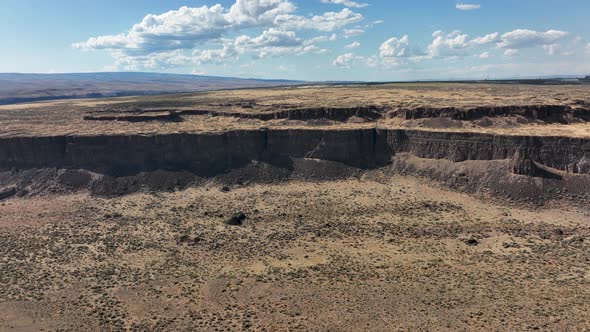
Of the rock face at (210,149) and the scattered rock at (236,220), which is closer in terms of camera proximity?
the scattered rock at (236,220)

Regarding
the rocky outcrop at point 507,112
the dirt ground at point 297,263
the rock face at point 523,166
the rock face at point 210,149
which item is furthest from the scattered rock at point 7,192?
the rock face at point 523,166

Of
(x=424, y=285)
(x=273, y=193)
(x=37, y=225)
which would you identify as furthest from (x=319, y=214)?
(x=37, y=225)

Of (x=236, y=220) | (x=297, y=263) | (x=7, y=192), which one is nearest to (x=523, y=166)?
(x=297, y=263)

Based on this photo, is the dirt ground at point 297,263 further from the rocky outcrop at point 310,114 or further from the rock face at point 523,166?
the rocky outcrop at point 310,114

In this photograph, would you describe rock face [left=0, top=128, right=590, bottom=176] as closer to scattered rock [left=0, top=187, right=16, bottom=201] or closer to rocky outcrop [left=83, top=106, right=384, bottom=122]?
scattered rock [left=0, top=187, right=16, bottom=201]

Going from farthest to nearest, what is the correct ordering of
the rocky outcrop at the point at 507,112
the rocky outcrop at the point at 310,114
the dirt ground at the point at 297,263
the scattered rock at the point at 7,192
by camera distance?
the rocky outcrop at the point at 310,114
the rocky outcrop at the point at 507,112
the scattered rock at the point at 7,192
the dirt ground at the point at 297,263

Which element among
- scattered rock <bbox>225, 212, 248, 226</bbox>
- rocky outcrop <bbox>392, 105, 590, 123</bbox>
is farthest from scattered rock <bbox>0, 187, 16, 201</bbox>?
rocky outcrop <bbox>392, 105, 590, 123</bbox>
